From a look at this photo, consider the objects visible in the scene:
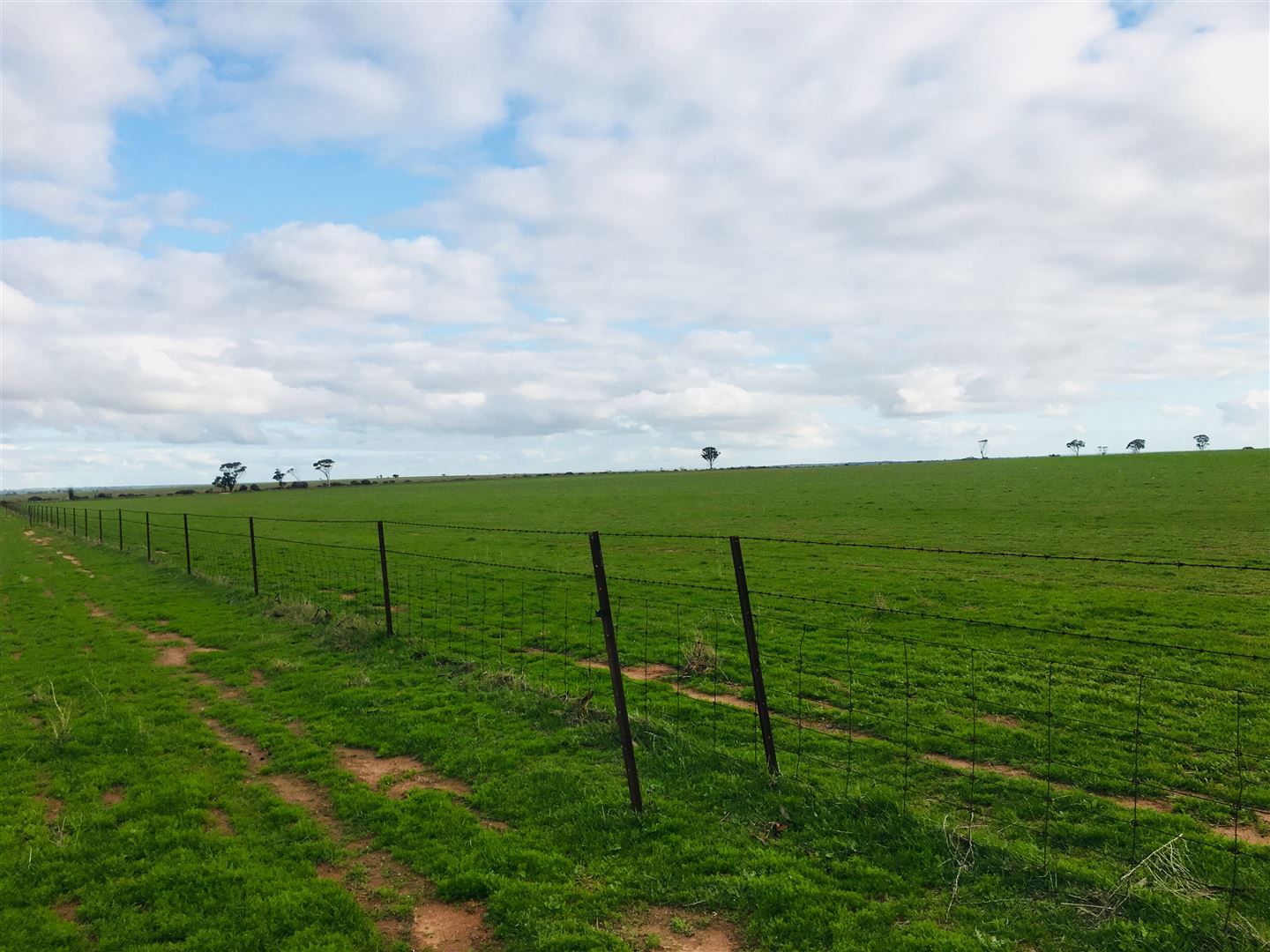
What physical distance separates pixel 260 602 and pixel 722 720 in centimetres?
1287

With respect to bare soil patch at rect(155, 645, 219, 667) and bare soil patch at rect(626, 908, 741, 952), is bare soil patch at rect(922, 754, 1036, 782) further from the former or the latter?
bare soil patch at rect(155, 645, 219, 667)

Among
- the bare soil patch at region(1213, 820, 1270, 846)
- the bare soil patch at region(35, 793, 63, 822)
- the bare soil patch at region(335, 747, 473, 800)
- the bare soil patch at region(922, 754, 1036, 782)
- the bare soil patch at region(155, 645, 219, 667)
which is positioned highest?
the bare soil patch at region(155, 645, 219, 667)

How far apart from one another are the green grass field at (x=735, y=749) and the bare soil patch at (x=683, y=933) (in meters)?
0.10

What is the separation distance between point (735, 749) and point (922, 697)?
11.4 ft

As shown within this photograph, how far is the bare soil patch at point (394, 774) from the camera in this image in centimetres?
704

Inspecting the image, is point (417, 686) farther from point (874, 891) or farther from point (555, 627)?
point (874, 891)

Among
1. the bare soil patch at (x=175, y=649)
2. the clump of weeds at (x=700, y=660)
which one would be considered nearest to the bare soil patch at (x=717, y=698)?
the clump of weeds at (x=700, y=660)

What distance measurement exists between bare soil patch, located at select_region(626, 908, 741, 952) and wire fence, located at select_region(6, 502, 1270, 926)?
1452 millimetres

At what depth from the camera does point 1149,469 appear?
75.2 meters

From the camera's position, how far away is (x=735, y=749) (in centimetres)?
750

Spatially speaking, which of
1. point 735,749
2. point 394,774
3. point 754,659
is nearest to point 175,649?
point 394,774

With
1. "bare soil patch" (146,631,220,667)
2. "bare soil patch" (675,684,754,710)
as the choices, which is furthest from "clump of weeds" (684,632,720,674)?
"bare soil patch" (146,631,220,667)

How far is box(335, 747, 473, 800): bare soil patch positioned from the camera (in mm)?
7043

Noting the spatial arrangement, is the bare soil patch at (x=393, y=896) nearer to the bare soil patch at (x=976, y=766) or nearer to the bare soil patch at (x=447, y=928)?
the bare soil patch at (x=447, y=928)
